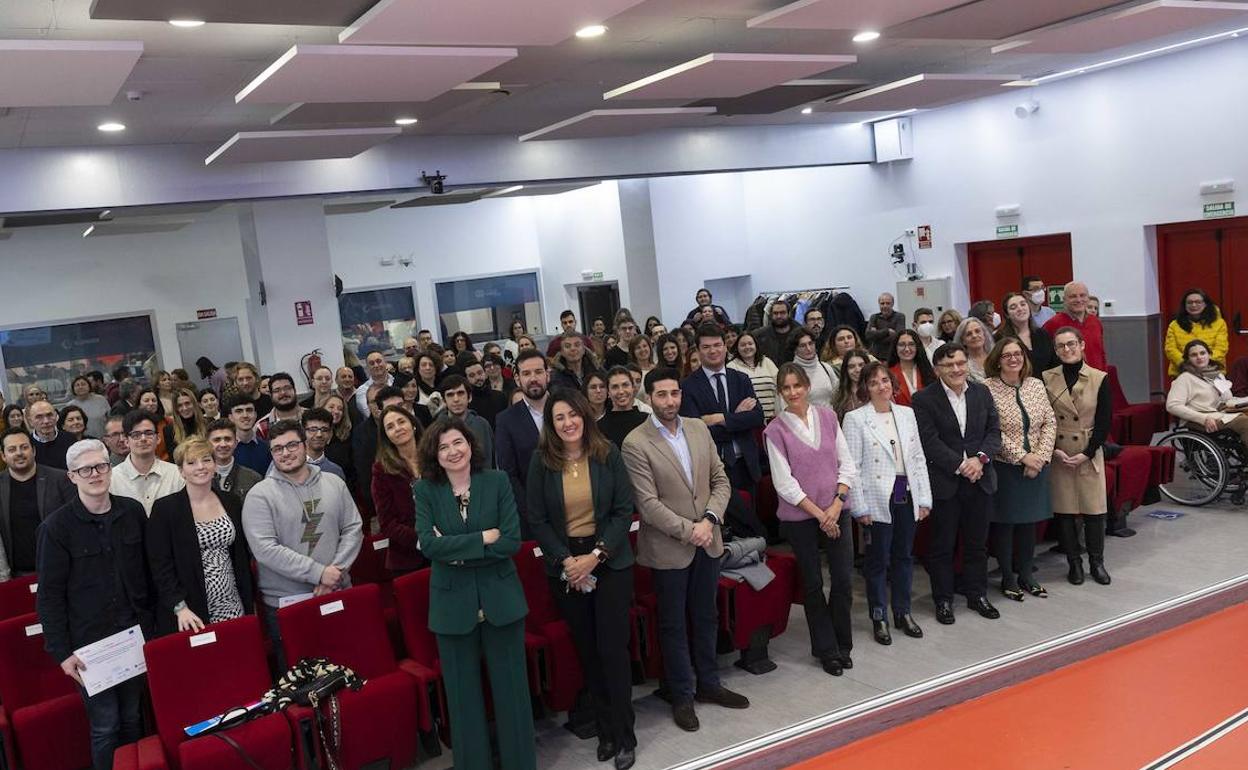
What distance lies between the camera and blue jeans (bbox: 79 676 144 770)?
4168 mm

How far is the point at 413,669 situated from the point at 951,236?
1085cm

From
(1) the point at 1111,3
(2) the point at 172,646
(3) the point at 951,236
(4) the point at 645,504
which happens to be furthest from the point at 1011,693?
(3) the point at 951,236

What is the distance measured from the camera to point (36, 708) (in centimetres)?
438

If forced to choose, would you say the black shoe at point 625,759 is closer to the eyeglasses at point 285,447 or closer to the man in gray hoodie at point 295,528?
the man in gray hoodie at point 295,528

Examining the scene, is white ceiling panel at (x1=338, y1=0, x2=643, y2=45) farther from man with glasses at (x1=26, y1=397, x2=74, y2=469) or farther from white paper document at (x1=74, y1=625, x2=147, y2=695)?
white paper document at (x1=74, y1=625, x2=147, y2=695)

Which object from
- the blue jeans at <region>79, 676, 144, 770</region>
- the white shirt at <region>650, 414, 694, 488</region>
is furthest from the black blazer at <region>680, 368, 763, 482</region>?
the blue jeans at <region>79, 676, 144, 770</region>

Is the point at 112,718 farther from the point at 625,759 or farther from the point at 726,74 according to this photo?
the point at 726,74

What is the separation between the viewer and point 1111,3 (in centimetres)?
754

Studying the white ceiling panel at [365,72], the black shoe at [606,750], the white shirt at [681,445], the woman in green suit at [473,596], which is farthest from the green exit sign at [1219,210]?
the woman in green suit at [473,596]

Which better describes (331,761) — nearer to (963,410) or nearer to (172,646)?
(172,646)

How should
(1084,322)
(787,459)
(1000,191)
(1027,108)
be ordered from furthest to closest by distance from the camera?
(1000,191)
(1027,108)
(1084,322)
(787,459)

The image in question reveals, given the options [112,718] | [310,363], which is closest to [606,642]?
[112,718]

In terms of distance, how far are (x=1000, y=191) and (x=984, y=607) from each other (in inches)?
331

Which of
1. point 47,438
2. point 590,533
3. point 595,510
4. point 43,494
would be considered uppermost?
point 47,438
